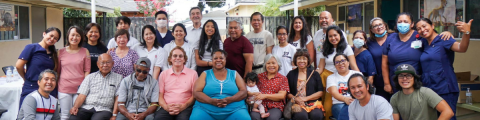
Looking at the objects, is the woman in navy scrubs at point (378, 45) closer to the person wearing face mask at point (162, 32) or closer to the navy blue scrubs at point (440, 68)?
the navy blue scrubs at point (440, 68)

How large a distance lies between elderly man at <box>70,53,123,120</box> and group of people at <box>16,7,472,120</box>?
0.04ft

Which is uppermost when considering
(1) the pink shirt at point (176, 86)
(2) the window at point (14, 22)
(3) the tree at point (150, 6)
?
(3) the tree at point (150, 6)

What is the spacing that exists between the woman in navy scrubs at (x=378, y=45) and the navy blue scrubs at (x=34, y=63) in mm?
3793

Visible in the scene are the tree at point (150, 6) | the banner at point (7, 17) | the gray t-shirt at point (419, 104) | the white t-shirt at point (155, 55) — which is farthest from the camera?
the tree at point (150, 6)

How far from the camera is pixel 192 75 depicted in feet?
15.2

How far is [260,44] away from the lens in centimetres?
540

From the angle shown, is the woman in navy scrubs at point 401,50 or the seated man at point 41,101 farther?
the woman in navy scrubs at point 401,50

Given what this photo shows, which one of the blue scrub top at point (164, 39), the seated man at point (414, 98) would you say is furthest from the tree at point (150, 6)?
the seated man at point (414, 98)

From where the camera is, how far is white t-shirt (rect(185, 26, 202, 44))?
543cm

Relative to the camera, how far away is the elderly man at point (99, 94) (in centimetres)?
445

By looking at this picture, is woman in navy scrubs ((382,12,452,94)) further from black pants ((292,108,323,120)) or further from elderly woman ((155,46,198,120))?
elderly woman ((155,46,198,120))

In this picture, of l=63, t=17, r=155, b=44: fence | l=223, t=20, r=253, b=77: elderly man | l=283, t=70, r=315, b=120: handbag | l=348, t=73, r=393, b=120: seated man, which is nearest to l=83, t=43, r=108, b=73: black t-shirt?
l=223, t=20, r=253, b=77: elderly man

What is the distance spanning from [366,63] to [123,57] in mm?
2963

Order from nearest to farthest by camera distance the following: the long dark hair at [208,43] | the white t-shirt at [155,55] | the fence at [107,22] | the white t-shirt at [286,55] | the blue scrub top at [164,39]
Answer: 1. the white t-shirt at [155,55]
2. the long dark hair at [208,43]
3. the white t-shirt at [286,55]
4. the blue scrub top at [164,39]
5. the fence at [107,22]
